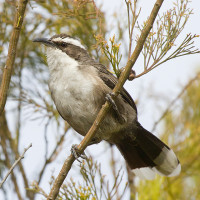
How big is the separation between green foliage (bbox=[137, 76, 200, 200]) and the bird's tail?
129mm

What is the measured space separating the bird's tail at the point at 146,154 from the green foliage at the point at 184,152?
5.1 inches

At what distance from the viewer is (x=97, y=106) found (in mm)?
3924

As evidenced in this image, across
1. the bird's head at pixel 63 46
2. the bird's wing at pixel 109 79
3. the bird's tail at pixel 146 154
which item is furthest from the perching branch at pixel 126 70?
the bird's tail at pixel 146 154

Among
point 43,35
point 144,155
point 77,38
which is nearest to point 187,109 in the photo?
point 144,155

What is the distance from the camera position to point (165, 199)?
3.69m

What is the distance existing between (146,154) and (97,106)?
117 centimetres

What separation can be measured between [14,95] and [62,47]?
0.96 meters

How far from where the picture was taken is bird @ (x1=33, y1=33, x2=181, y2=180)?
12.9ft

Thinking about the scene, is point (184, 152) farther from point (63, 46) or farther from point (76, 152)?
point (63, 46)

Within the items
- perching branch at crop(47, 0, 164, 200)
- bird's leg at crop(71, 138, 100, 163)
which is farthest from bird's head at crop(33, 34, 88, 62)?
perching branch at crop(47, 0, 164, 200)

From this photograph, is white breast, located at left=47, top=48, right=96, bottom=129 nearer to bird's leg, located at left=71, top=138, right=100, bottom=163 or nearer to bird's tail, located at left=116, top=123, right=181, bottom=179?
bird's leg, located at left=71, top=138, right=100, bottom=163

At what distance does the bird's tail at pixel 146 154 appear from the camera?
14.6ft

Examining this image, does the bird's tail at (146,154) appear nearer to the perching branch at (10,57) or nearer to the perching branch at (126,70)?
the perching branch at (126,70)

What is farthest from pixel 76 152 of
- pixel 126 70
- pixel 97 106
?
pixel 126 70
